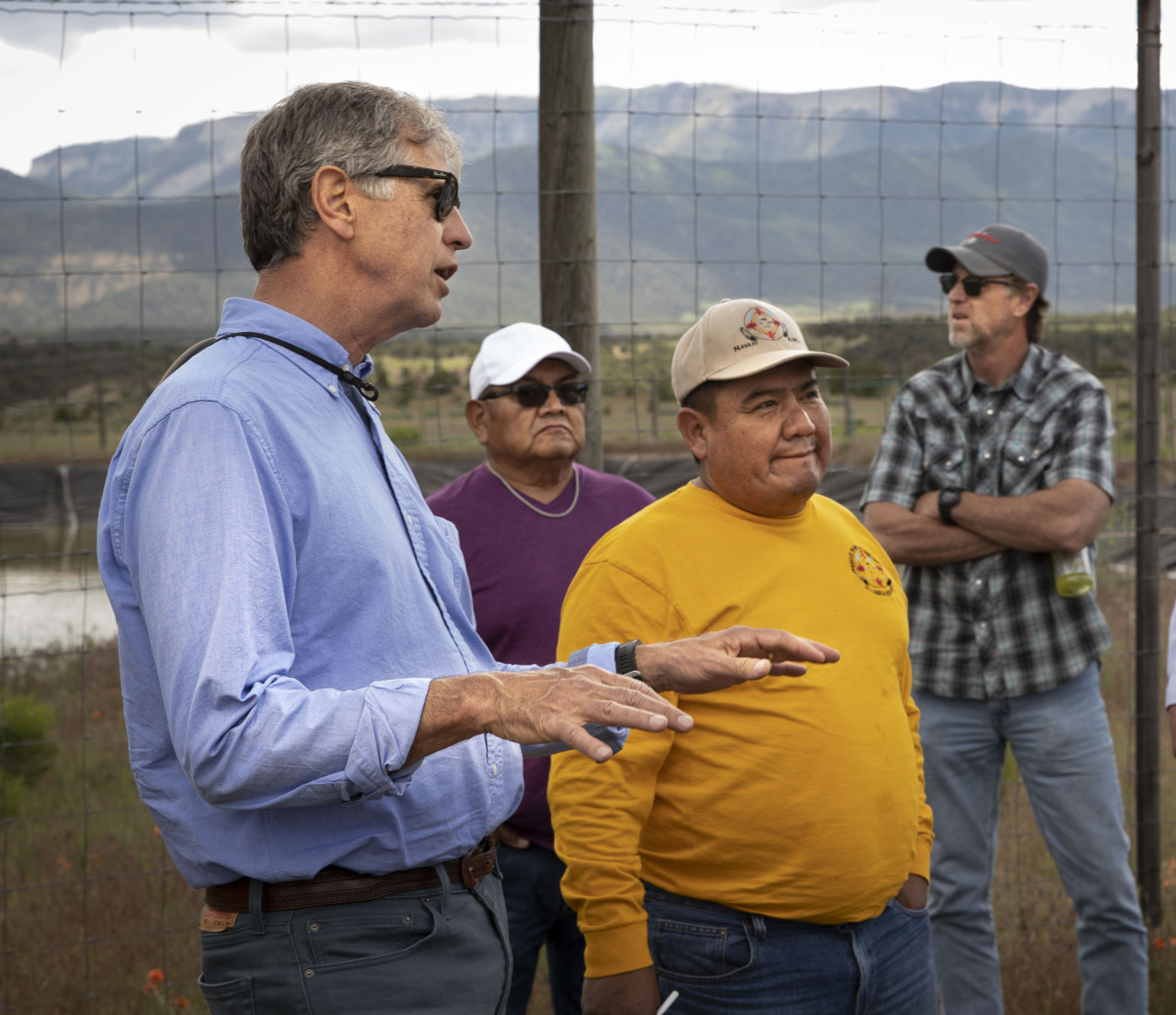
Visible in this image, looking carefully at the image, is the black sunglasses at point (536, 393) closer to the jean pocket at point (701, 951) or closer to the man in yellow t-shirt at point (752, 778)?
the man in yellow t-shirt at point (752, 778)

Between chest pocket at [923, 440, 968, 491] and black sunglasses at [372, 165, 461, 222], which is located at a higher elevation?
black sunglasses at [372, 165, 461, 222]

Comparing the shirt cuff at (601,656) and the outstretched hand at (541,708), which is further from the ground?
the outstretched hand at (541,708)

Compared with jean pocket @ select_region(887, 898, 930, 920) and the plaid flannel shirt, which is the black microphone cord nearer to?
jean pocket @ select_region(887, 898, 930, 920)

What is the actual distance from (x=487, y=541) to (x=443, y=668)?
4.51 ft

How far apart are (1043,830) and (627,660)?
223cm

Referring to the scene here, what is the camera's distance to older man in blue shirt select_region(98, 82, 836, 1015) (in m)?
1.22

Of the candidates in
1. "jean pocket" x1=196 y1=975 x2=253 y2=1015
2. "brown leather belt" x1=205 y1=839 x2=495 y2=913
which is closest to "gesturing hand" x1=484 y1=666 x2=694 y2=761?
"brown leather belt" x1=205 y1=839 x2=495 y2=913

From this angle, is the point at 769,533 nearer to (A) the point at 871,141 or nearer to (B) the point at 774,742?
(B) the point at 774,742

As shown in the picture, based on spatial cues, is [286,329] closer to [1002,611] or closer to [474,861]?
[474,861]

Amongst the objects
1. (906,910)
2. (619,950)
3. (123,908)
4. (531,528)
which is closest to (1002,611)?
(906,910)

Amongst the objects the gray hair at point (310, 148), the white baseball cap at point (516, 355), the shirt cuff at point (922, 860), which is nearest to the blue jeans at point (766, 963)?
the shirt cuff at point (922, 860)

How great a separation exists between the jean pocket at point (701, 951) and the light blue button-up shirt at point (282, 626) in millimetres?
602

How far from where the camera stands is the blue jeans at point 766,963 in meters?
2.03

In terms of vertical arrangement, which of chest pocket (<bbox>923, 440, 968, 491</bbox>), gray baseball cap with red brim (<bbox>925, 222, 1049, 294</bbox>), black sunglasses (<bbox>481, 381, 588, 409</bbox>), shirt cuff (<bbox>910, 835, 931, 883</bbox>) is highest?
gray baseball cap with red brim (<bbox>925, 222, 1049, 294</bbox>)
